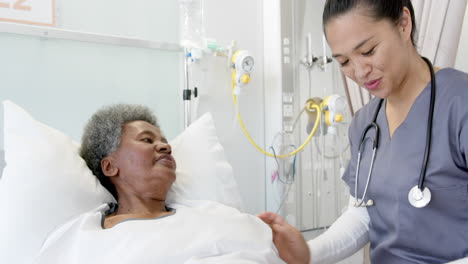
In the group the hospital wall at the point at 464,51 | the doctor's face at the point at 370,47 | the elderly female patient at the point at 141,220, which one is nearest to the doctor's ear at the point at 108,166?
the elderly female patient at the point at 141,220

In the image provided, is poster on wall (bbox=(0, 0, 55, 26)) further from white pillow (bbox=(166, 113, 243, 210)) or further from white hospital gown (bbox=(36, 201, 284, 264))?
white hospital gown (bbox=(36, 201, 284, 264))

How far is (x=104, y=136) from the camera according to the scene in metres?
1.26

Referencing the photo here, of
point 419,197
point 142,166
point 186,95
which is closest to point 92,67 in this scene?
point 186,95

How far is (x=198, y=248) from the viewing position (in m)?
0.94

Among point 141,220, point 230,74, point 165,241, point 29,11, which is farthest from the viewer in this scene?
point 230,74

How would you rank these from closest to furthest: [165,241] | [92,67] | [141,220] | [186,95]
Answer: [165,241] < [141,220] < [92,67] < [186,95]

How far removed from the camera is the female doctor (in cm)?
94

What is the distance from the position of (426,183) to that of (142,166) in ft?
2.68

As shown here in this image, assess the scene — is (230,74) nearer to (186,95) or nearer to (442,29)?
(186,95)

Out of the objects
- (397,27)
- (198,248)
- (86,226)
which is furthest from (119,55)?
(397,27)

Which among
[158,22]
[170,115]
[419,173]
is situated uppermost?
[158,22]

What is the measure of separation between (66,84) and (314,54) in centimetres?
138

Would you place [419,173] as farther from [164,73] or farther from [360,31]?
[164,73]

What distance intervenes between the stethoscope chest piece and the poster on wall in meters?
1.52
